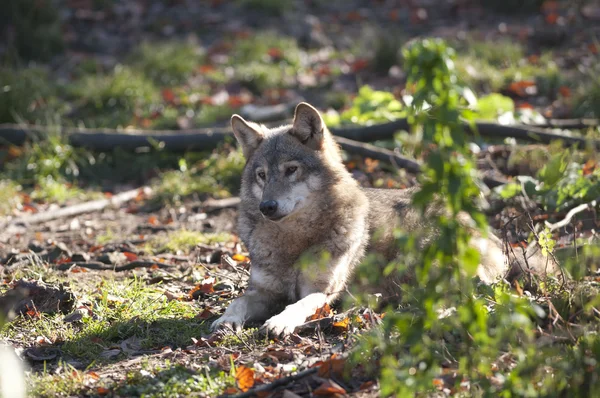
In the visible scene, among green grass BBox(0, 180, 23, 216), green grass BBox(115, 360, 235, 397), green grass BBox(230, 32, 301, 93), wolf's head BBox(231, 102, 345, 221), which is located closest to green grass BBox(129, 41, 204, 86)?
green grass BBox(230, 32, 301, 93)

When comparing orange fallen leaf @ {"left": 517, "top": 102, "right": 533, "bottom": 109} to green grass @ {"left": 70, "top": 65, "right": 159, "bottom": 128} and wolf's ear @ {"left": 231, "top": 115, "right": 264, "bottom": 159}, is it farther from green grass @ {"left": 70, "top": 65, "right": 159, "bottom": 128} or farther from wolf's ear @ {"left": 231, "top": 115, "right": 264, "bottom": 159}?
green grass @ {"left": 70, "top": 65, "right": 159, "bottom": 128}

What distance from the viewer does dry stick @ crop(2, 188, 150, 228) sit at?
768 centimetres

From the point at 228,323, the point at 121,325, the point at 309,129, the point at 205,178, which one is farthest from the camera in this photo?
the point at 205,178

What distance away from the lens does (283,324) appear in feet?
14.7

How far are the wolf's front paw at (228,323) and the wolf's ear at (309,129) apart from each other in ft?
4.60

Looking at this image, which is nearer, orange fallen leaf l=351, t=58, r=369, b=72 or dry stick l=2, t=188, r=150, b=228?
dry stick l=2, t=188, r=150, b=228

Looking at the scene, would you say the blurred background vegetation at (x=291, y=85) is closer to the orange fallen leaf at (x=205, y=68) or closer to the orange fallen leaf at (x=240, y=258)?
the orange fallen leaf at (x=205, y=68)

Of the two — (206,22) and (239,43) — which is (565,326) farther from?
(206,22)

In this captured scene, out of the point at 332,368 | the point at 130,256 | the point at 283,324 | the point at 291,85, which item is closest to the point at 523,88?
the point at 291,85

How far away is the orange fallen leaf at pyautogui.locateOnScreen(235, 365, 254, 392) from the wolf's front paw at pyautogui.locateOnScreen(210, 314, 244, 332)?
755 mm

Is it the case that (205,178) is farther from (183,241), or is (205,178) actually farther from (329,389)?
Answer: (329,389)

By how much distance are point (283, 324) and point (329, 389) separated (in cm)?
97

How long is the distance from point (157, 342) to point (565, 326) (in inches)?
94.4

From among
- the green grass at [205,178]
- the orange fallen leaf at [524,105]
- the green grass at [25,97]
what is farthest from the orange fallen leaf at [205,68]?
the orange fallen leaf at [524,105]
